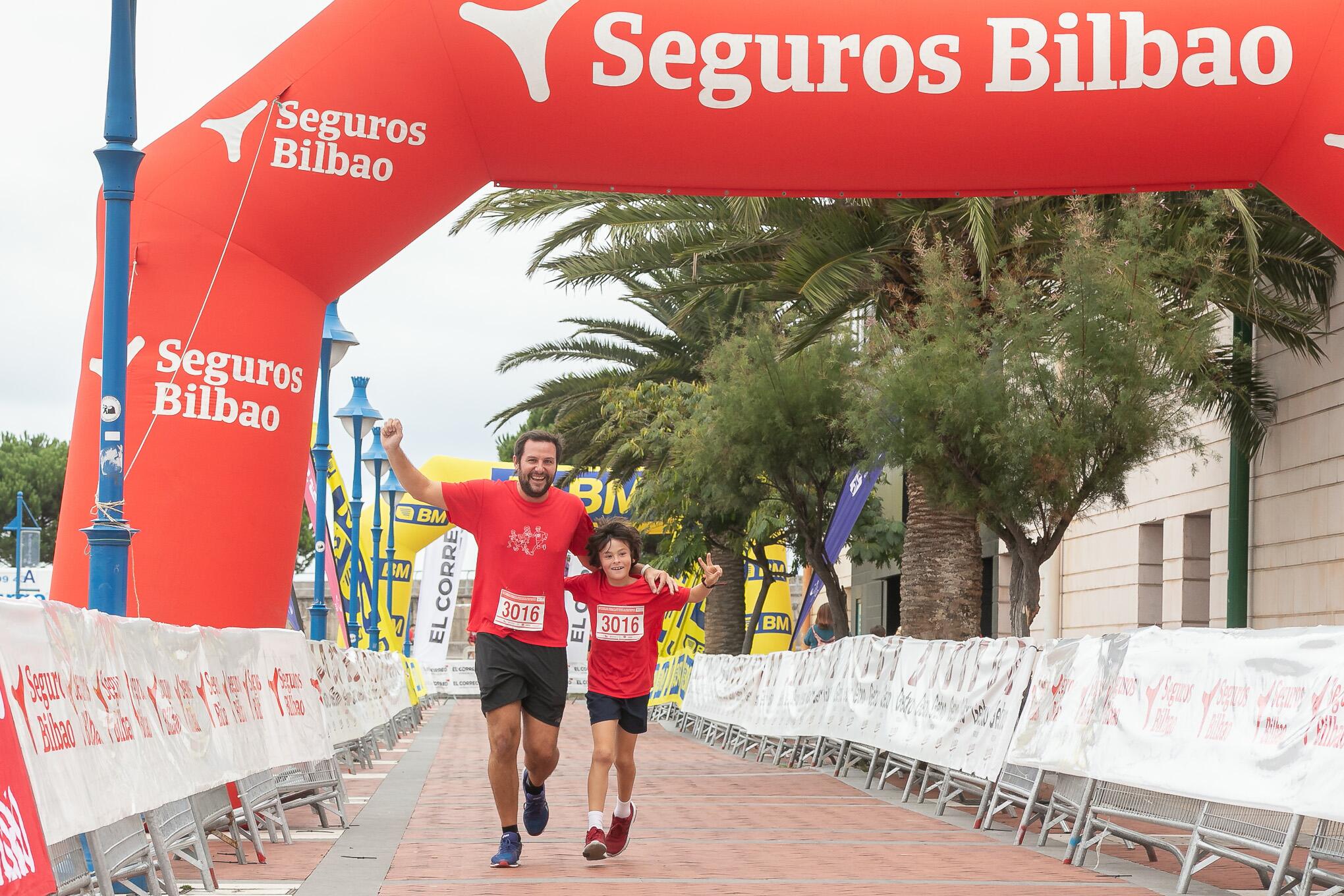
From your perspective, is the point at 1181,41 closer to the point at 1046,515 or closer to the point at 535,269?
the point at 1046,515

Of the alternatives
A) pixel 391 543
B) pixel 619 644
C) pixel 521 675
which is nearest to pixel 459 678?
pixel 391 543

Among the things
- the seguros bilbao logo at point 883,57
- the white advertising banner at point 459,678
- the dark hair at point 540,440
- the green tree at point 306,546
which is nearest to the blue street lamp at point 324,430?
the seguros bilbao logo at point 883,57

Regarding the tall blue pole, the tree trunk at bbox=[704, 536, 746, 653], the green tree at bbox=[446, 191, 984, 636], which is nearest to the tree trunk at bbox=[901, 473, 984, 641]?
the green tree at bbox=[446, 191, 984, 636]

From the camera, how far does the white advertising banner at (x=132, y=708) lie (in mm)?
5359

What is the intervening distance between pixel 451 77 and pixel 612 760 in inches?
168

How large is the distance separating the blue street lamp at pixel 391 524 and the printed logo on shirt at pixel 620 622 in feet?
79.7

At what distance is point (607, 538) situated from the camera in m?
8.77

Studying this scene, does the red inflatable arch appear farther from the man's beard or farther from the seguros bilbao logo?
the man's beard

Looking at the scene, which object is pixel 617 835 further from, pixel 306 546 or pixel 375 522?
pixel 306 546

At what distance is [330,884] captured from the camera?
7.82m

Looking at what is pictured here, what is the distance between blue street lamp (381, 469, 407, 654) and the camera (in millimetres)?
36600

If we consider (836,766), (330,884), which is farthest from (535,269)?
(330,884)

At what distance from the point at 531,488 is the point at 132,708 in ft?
7.47

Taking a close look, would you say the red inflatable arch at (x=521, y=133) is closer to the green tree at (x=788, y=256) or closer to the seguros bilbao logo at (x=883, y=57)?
the seguros bilbao logo at (x=883, y=57)
